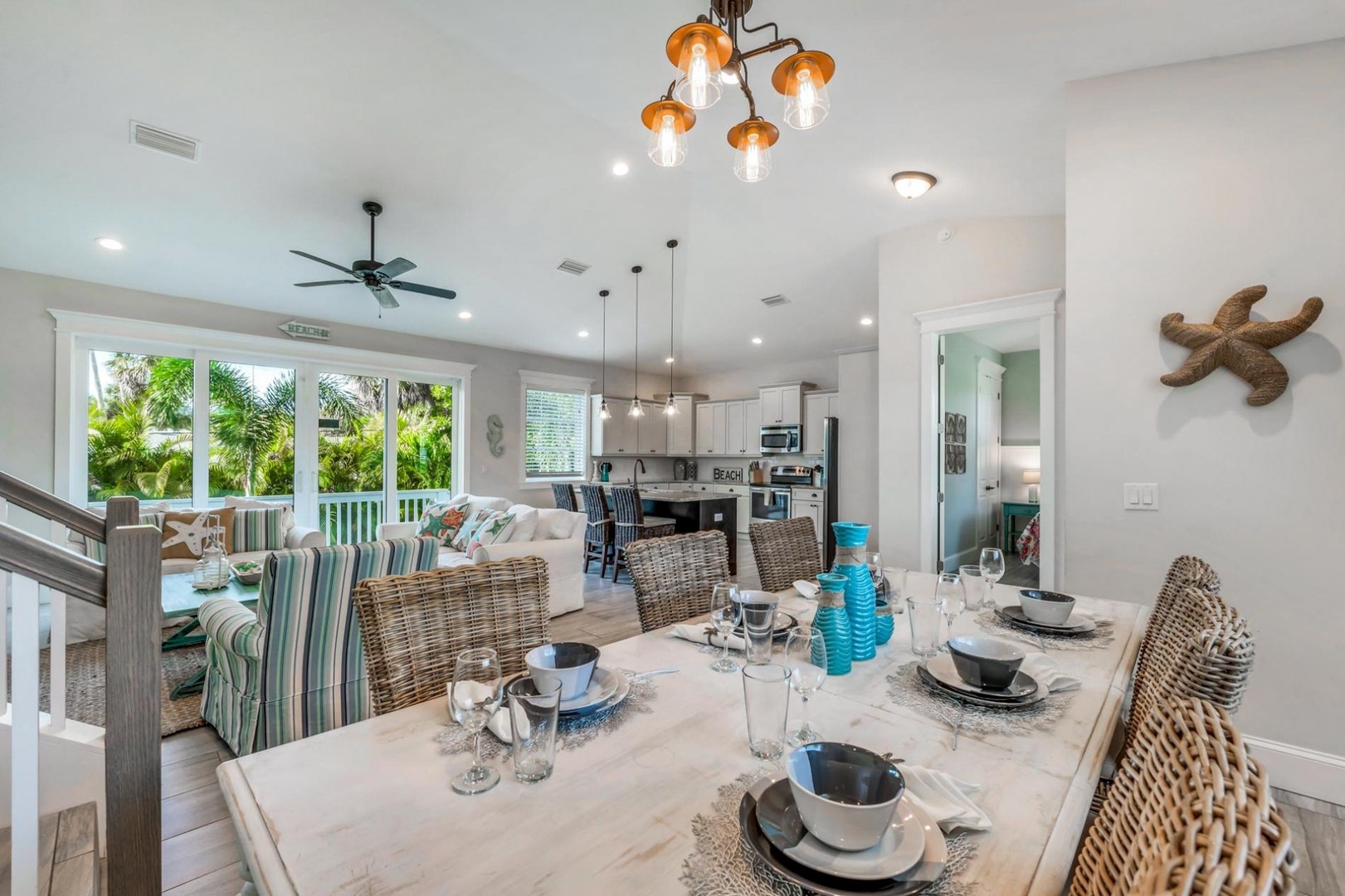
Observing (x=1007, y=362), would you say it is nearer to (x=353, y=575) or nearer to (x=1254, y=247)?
(x=1254, y=247)

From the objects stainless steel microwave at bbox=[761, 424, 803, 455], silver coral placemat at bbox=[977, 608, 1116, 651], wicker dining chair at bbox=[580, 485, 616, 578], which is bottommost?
wicker dining chair at bbox=[580, 485, 616, 578]

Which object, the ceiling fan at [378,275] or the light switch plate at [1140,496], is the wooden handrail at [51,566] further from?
the light switch plate at [1140,496]

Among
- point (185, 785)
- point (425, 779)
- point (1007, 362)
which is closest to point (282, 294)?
point (185, 785)

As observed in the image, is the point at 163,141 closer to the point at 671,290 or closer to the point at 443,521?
the point at 443,521

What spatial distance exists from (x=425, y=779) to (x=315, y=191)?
405cm

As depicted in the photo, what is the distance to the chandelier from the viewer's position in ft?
5.32

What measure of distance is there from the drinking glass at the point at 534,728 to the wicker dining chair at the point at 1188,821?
2.24 feet

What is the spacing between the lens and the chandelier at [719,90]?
1.62 m

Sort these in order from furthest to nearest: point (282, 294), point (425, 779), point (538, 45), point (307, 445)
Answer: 1. point (307, 445)
2. point (282, 294)
3. point (538, 45)
4. point (425, 779)

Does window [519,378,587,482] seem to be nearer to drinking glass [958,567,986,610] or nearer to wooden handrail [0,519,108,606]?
drinking glass [958,567,986,610]


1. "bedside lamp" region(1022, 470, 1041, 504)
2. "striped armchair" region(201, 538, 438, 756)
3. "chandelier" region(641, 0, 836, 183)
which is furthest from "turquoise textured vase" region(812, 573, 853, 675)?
"bedside lamp" region(1022, 470, 1041, 504)

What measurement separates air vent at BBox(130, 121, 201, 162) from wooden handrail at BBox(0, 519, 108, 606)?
338 cm

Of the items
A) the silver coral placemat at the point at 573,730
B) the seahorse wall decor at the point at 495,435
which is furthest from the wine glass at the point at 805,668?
the seahorse wall decor at the point at 495,435

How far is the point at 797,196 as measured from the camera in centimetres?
387
